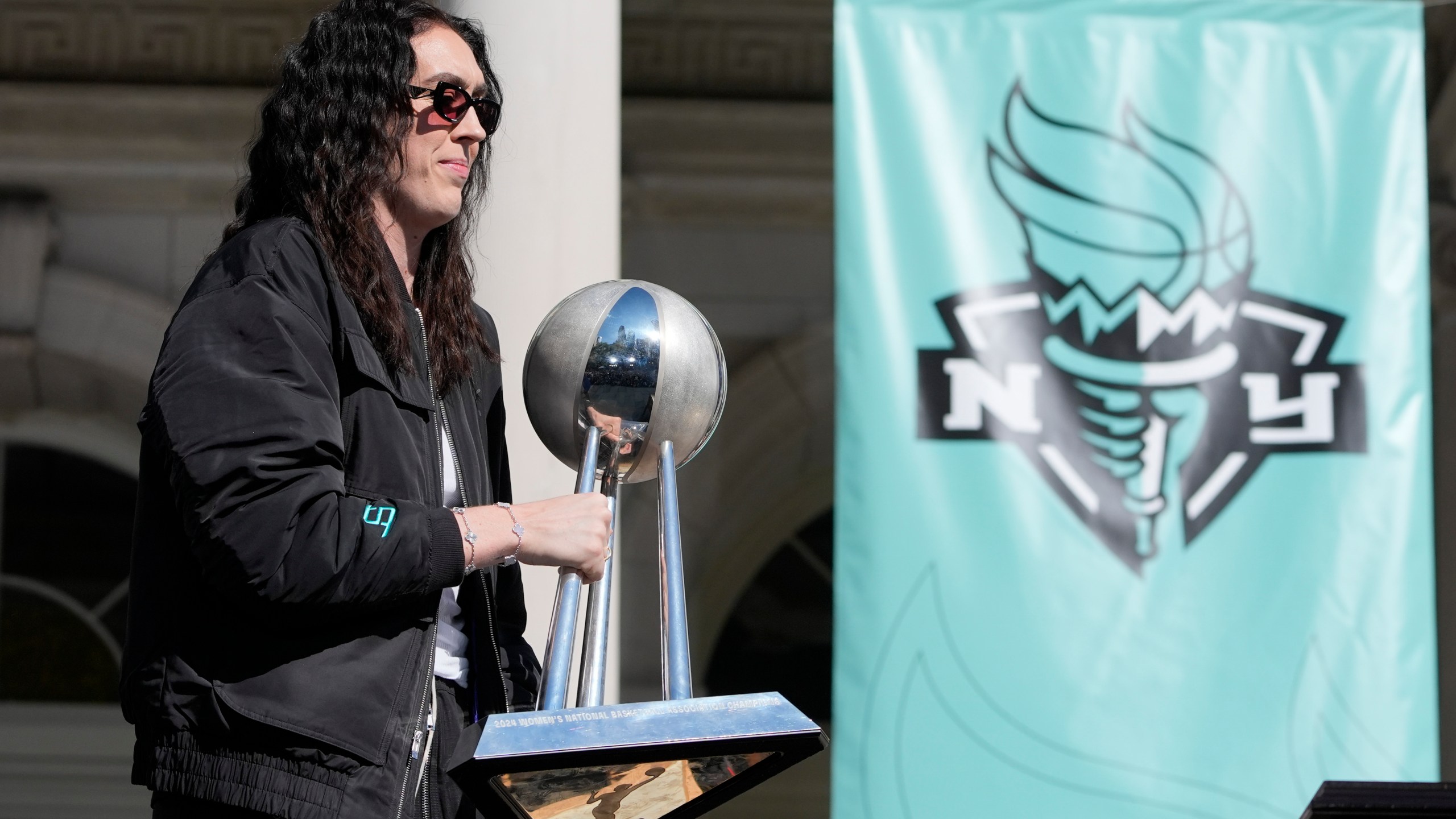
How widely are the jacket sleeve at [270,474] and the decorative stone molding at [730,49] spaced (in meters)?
4.33

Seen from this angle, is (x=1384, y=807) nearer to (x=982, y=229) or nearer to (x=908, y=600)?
(x=908, y=600)

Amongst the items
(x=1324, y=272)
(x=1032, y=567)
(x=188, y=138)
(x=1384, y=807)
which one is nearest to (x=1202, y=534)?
(x=1032, y=567)

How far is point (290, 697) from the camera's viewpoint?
5.23 ft

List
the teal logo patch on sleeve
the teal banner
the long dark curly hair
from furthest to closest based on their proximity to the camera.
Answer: the teal banner
the long dark curly hair
the teal logo patch on sleeve

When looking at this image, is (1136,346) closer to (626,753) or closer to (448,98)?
(448,98)

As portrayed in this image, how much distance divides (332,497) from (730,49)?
4545 millimetres

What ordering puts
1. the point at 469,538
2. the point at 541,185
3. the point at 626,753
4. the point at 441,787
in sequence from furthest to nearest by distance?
the point at 541,185 → the point at 441,787 → the point at 469,538 → the point at 626,753

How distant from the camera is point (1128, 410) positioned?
143 inches

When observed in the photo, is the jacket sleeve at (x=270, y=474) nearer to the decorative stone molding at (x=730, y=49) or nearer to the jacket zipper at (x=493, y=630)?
the jacket zipper at (x=493, y=630)

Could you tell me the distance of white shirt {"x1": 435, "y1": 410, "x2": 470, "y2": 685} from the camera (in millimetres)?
1828

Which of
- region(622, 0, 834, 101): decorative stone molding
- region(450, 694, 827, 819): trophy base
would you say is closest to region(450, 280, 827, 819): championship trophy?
region(450, 694, 827, 819): trophy base

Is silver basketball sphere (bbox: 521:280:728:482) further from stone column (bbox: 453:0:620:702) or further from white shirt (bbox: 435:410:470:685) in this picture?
stone column (bbox: 453:0:620:702)

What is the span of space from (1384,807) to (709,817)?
5026 millimetres

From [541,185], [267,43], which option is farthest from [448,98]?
[267,43]
